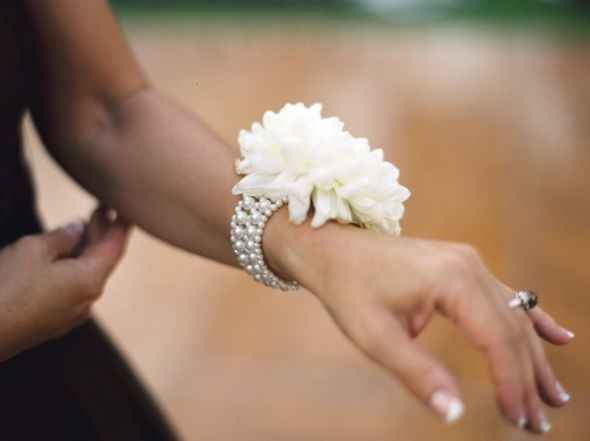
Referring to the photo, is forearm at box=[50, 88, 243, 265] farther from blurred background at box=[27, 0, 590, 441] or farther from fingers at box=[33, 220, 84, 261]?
blurred background at box=[27, 0, 590, 441]

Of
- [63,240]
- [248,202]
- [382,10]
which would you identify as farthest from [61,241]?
[382,10]

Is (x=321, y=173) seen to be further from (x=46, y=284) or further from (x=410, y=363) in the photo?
(x=46, y=284)

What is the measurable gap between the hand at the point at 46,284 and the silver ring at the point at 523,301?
1.58 ft

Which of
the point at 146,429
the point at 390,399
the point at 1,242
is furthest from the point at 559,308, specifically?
the point at 1,242

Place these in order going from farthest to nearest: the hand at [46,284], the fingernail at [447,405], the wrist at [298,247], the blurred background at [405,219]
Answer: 1. the blurred background at [405,219]
2. the hand at [46,284]
3. the wrist at [298,247]
4. the fingernail at [447,405]

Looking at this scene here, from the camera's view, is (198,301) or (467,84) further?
(467,84)

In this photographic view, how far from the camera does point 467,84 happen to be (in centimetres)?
473

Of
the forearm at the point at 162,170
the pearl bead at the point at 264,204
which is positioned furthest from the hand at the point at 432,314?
the forearm at the point at 162,170

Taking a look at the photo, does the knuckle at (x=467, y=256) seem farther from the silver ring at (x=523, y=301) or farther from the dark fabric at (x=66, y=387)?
the dark fabric at (x=66, y=387)

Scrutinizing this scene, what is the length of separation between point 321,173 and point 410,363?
0.20m

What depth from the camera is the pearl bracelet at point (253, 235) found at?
2.27 feet

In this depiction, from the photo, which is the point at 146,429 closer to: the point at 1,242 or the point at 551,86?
the point at 1,242

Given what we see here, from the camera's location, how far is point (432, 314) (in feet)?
1.79

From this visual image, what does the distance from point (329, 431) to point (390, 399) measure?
0.19 metres
